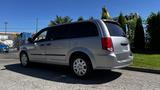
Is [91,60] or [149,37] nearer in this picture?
[91,60]

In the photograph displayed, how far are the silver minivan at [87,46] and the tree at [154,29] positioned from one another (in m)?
11.7

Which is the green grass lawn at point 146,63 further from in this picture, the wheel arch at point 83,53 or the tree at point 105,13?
the tree at point 105,13

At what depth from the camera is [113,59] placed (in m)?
7.40

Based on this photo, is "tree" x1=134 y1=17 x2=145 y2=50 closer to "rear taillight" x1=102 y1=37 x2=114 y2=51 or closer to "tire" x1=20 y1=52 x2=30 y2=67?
"tire" x1=20 y1=52 x2=30 y2=67

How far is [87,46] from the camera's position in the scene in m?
→ 7.77

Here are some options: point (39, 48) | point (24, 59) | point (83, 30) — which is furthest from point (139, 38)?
point (83, 30)

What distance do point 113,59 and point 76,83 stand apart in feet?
4.39

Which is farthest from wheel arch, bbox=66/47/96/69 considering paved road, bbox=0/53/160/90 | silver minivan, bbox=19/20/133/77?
paved road, bbox=0/53/160/90

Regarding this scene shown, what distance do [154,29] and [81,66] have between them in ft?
43.8

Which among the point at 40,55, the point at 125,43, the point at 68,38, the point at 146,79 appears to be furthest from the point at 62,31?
the point at 146,79

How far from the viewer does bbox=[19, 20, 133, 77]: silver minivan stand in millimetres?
7461

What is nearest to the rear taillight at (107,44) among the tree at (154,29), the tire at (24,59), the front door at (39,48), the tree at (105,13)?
the front door at (39,48)

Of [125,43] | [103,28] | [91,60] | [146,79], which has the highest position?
[103,28]

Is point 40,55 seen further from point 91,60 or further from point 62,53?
point 91,60
